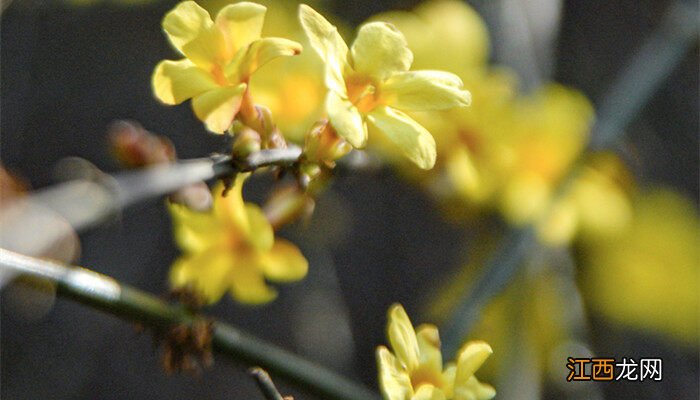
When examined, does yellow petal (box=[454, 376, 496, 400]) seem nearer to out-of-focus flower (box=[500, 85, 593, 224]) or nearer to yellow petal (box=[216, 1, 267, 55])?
yellow petal (box=[216, 1, 267, 55])

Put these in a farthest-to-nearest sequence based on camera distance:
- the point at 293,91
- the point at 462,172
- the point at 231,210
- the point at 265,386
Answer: the point at 462,172, the point at 293,91, the point at 231,210, the point at 265,386

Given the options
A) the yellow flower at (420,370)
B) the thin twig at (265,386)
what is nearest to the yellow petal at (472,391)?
the yellow flower at (420,370)

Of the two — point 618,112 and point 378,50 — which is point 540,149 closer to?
point 618,112

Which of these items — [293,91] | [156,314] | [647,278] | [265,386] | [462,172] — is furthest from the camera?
[647,278]

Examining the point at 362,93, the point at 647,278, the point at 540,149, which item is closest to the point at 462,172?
the point at 540,149

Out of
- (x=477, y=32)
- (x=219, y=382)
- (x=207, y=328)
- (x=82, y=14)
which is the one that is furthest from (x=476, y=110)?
(x=82, y=14)

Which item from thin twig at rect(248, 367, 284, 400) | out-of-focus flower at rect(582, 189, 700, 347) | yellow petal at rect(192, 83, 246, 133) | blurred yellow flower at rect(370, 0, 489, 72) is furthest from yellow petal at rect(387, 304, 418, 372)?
out-of-focus flower at rect(582, 189, 700, 347)
